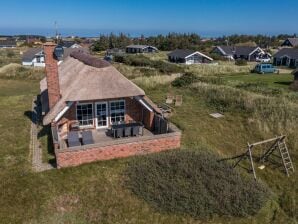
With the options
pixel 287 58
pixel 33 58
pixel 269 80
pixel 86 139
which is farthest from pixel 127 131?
pixel 287 58

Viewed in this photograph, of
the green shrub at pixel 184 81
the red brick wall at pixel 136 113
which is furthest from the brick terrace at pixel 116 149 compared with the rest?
the green shrub at pixel 184 81

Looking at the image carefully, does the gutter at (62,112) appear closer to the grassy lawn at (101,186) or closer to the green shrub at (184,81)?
the grassy lawn at (101,186)

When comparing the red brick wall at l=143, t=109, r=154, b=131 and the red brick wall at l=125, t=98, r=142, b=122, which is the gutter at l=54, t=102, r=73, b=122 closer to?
the red brick wall at l=125, t=98, r=142, b=122

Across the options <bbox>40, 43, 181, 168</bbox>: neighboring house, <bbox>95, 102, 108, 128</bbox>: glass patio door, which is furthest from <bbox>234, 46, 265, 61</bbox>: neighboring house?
<bbox>95, 102, 108, 128</bbox>: glass patio door

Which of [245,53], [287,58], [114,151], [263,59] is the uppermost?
[245,53]

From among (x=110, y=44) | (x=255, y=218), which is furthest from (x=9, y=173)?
(x=110, y=44)

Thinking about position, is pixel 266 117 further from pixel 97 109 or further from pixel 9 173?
pixel 9 173

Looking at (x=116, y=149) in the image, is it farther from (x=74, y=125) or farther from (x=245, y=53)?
(x=245, y=53)
